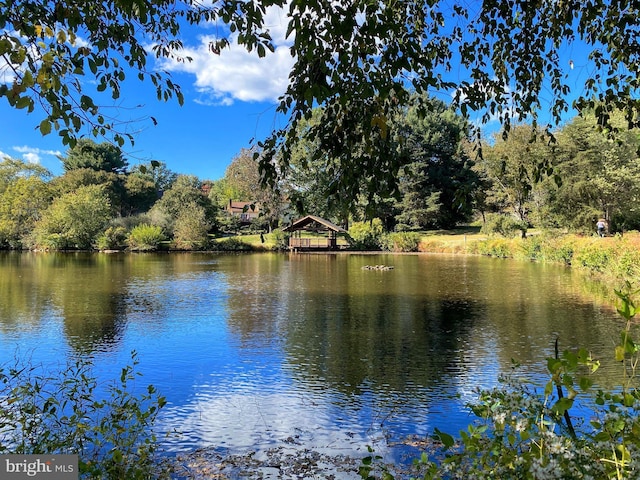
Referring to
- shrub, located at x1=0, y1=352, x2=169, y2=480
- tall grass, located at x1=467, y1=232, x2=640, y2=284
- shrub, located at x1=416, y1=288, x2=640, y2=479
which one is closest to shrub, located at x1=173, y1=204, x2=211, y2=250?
tall grass, located at x1=467, y1=232, x2=640, y2=284

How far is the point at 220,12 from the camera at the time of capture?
275cm

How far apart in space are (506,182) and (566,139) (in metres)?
8.05

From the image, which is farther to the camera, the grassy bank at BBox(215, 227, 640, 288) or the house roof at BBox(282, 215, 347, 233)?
the house roof at BBox(282, 215, 347, 233)

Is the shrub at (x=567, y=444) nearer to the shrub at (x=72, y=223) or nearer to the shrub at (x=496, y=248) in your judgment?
the shrub at (x=496, y=248)

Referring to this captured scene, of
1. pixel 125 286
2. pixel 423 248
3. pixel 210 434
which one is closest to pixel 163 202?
pixel 423 248

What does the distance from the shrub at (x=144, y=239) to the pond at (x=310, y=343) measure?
21533 mm

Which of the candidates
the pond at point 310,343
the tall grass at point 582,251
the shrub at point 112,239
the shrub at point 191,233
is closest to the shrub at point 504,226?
the tall grass at point 582,251

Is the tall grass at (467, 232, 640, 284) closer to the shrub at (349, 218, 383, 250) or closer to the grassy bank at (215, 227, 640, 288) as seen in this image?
the grassy bank at (215, 227, 640, 288)

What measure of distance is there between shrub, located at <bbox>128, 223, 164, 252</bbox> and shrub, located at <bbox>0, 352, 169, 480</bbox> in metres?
34.6

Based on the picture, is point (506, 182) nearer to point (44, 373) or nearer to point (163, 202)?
point (163, 202)

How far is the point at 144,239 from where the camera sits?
40.2m

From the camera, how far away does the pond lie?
538 centimetres

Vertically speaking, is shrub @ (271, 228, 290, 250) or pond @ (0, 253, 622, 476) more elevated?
shrub @ (271, 228, 290, 250)

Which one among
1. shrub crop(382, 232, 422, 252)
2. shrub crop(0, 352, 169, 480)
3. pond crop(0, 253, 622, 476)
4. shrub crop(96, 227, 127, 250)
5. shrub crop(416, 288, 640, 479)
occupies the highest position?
shrub crop(96, 227, 127, 250)
